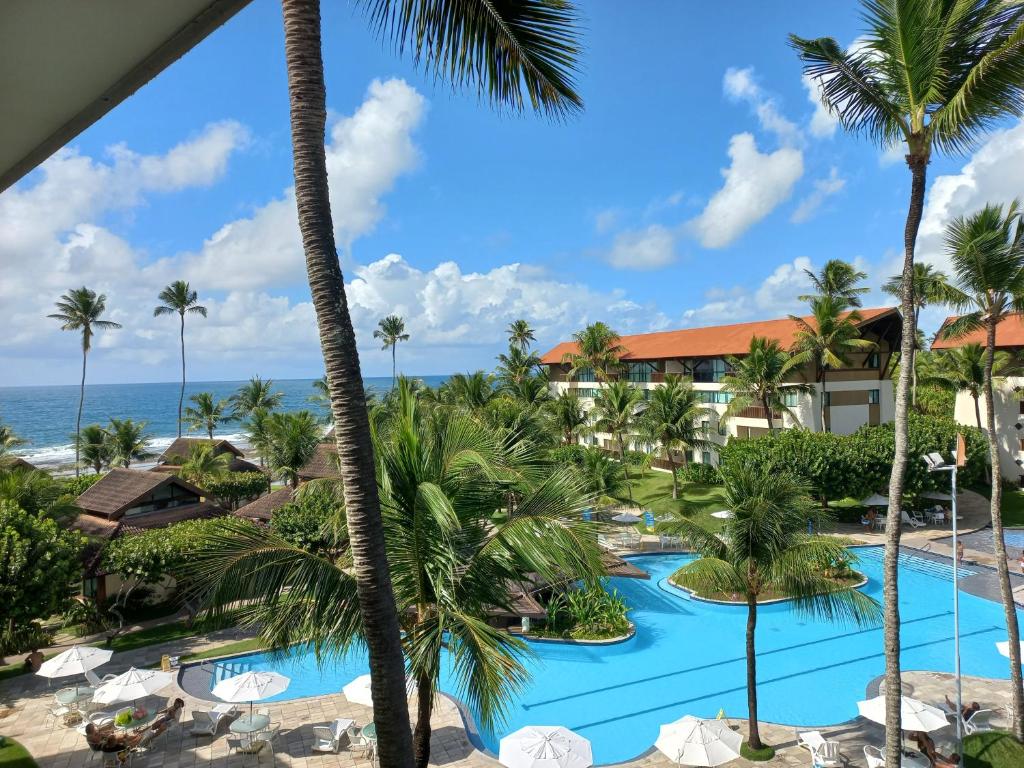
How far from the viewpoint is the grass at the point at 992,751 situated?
12070mm

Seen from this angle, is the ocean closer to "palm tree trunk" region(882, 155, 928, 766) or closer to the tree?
the tree

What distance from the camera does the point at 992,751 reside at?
40.7ft

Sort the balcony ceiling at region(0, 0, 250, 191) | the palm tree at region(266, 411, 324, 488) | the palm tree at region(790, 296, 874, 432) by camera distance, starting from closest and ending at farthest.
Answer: the balcony ceiling at region(0, 0, 250, 191) < the palm tree at region(790, 296, 874, 432) < the palm tree at region(266, 411, 324, 488)

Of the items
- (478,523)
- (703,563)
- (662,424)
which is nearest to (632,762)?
(703,563)

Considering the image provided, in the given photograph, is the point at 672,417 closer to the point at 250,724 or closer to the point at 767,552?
the point at 767,552

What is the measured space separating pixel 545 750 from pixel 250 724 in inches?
252

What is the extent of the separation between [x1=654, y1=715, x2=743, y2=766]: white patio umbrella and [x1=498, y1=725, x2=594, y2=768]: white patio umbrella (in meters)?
1.69

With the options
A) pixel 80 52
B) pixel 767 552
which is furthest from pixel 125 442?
pixel 80 52

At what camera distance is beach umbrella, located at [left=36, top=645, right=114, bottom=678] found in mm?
14641

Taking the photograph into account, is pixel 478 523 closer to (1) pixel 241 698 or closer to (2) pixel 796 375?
(1) pixel 241 698

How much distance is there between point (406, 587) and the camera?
612cm

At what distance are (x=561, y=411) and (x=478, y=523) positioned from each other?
34.3 m

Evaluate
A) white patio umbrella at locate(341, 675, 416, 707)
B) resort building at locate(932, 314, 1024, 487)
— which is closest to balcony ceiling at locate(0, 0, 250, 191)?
white patio umbrella at locate(341, 675, 416, 707)

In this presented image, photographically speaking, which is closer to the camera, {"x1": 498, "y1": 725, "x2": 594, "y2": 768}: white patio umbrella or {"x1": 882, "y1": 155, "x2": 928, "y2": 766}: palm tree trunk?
{"x1": 882, "y1": 155, "x2": 928, "y2": 766}: palm tree trunk
